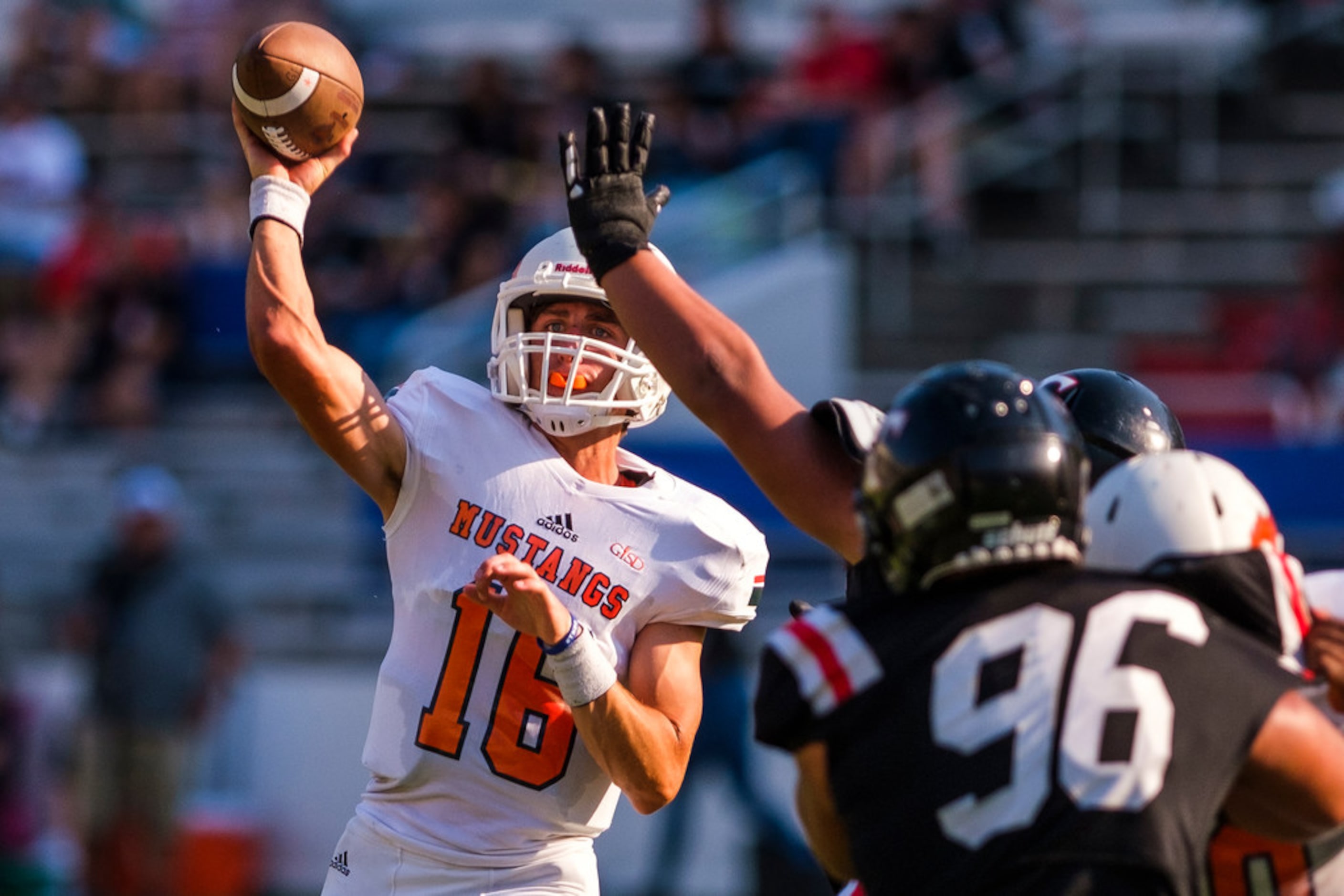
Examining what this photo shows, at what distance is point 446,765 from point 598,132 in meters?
1.16

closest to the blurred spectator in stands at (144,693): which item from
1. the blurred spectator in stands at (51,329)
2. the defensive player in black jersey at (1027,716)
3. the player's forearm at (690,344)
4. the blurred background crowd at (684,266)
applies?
the blurred background crowd at (684,266)

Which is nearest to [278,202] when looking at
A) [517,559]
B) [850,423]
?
[517,559]

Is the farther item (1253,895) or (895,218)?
(895,218)

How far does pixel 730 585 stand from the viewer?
3428mm

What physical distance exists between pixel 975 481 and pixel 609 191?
879 millimetres

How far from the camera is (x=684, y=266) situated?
9.58 metres

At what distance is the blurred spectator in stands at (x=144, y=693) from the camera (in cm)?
840

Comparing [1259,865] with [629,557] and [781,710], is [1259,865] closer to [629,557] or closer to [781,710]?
[781,710]

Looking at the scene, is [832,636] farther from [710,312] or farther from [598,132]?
[598,132]

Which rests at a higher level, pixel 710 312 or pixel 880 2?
pixel 880 2

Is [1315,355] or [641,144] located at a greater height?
[641,144]

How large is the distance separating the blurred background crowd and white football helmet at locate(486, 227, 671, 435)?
5162mm

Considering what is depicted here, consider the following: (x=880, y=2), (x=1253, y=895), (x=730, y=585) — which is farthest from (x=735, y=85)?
(x=1253, y=895)

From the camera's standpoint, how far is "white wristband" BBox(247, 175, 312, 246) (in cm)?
340
